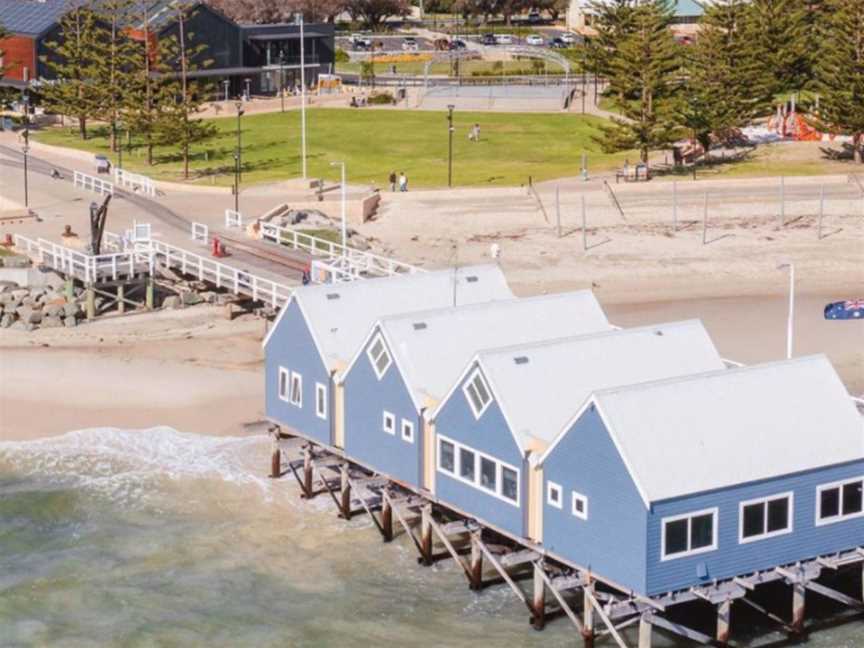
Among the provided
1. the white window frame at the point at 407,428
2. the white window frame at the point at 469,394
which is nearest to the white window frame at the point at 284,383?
the white window frame at the point at 407,428

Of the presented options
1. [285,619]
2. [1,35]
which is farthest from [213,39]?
[285,619]

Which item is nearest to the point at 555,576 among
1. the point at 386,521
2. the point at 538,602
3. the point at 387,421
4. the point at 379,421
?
the point at 538,602

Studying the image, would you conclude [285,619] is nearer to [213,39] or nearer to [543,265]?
[543,265]

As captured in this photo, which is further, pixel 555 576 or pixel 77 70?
pixel 77 70

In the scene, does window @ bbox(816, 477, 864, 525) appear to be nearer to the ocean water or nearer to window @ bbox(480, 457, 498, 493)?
the ocean water

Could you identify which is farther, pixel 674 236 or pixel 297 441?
pixel 674 236

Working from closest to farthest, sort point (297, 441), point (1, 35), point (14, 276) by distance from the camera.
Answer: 1. point (297, 441)
2. point (14, 276)
3. point (1, 35)

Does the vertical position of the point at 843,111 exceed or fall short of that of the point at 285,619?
it exceeds it

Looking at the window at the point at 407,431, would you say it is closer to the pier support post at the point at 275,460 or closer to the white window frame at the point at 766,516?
the pier support post at the point at 275,460

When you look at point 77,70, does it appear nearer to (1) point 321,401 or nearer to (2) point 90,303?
(2) point 90,303
